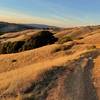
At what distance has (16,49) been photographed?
54.1m

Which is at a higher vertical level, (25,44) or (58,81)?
(58,81)

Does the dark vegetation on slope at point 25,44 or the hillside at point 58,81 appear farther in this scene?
the dark vegetation on slope at point 25,44

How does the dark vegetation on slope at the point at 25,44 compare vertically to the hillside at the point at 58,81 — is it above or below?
below

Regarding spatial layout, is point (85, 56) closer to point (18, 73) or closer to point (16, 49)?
point (18, 73)

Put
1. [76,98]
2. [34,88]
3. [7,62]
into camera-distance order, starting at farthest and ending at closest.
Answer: [7,62] → [34,88] → [76,98]

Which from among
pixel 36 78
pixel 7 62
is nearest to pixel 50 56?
pixel 7 62

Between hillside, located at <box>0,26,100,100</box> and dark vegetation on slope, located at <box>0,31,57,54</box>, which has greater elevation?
hillside, located at <box>0,26,100,100</box>

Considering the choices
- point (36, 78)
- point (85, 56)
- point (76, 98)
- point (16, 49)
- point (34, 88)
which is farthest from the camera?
point (16, 49)

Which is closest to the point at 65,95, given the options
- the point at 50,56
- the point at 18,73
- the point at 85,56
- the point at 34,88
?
the point at 34,88

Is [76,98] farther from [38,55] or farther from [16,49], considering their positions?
[16,49]

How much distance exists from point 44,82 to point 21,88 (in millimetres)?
1884

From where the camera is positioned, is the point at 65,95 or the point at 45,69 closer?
the point at 65,95

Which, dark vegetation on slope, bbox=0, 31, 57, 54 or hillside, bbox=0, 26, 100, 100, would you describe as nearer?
hillside, bbox=0, 26, 100, 100

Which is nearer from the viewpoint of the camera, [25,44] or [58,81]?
[58,81]
